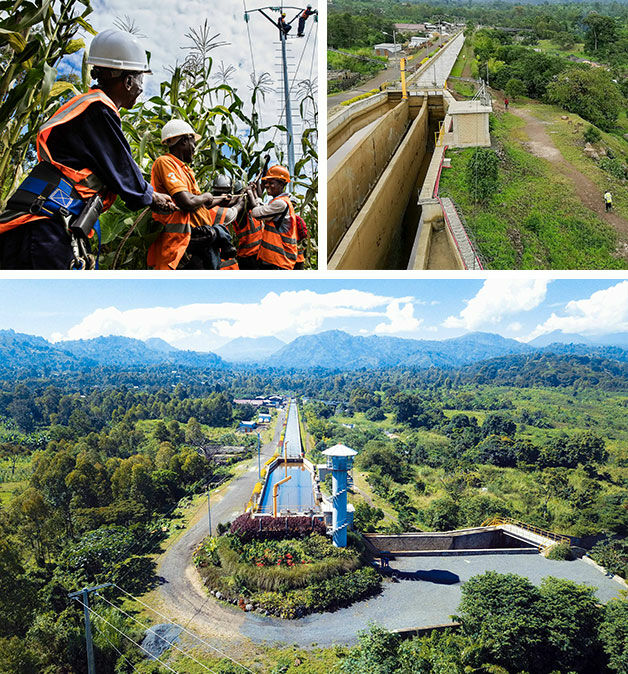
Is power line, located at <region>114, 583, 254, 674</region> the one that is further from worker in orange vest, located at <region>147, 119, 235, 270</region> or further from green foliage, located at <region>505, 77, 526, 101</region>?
green foliage, located at <region>505, 77, 526, 101</region>

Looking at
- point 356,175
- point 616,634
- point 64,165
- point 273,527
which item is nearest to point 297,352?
point 273,527

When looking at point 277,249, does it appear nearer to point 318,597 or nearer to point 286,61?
point 286,61

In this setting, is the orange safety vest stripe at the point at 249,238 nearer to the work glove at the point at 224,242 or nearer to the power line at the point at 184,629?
the work glove at the point at 224,242

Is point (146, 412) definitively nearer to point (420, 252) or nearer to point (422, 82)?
point (420, 252)

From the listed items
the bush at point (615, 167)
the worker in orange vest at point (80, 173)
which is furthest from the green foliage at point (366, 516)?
the bush at point (615, 167)

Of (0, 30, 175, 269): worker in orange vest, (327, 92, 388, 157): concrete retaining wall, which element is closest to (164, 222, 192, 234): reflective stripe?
(0, 30, 175, 269): worker in orange vest

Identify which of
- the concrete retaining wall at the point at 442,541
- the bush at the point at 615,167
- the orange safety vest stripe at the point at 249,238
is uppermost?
the orange safety vest stripe at the point at 249,238
